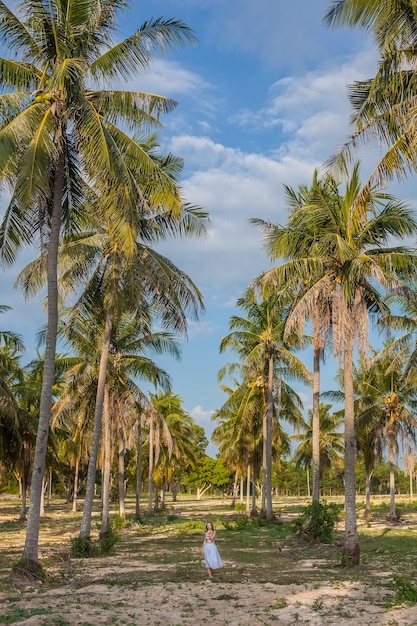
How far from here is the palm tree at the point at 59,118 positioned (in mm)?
13000

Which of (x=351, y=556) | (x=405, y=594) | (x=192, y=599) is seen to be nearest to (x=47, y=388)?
(x=192, y=599)

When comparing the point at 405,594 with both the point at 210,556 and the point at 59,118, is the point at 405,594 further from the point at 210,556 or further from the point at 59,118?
the point at 59,118

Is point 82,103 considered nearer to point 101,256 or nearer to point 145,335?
point 101,256

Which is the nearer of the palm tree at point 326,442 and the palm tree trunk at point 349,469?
the palm tree trunk at point 349,469

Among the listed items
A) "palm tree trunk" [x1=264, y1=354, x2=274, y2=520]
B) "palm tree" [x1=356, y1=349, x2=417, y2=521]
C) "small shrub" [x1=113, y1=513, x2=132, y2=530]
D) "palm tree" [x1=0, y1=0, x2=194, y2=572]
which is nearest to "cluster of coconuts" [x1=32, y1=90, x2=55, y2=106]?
"palm tree" [x1=0, y1=0, x2=194, y2=572]

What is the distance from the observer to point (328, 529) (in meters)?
21.1

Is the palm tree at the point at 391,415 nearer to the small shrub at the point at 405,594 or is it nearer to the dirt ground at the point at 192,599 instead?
the dirt ground at the point at 192,599

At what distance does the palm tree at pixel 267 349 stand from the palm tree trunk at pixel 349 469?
12.2 metres

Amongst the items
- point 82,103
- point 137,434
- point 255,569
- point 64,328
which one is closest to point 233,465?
point 137,434

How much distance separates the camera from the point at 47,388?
13.7 m

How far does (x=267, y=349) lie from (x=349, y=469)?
15127mm

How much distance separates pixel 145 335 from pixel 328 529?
9777mm

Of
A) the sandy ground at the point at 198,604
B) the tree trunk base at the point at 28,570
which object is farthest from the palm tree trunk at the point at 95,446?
the sandy ground at the point at 198,604

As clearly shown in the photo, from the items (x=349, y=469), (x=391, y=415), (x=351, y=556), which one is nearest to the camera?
(x=351, y=556)
